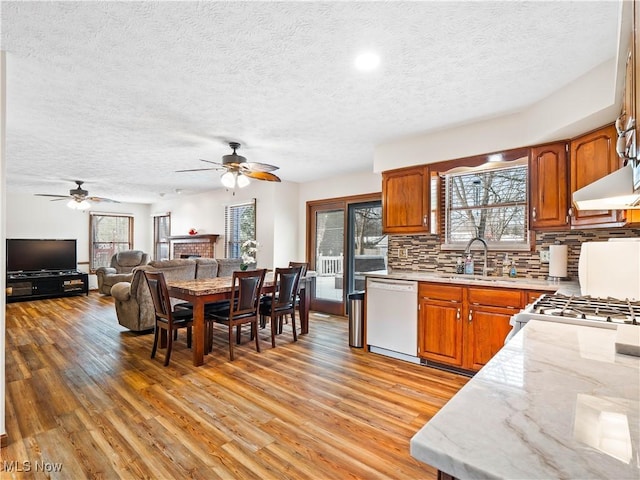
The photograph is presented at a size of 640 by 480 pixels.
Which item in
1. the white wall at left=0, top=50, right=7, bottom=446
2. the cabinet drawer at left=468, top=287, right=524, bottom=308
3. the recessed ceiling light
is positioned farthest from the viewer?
the cabinet drawer at left=468, top=287, right=524, bottom=308

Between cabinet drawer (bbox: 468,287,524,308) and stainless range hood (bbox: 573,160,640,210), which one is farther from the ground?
stainless range hood (bbox: 573,160,640,210)

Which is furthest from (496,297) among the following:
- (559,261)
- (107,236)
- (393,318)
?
(107,236)

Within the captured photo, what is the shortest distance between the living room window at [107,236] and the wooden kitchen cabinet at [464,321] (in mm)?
8780

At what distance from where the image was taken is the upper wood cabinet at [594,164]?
244cm

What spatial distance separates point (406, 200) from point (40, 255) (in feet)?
27.0

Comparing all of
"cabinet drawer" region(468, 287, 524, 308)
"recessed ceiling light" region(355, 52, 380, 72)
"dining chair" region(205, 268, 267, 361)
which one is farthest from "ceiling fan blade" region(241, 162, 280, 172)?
"cabinet drawer" region(468, 287, 524, 308)

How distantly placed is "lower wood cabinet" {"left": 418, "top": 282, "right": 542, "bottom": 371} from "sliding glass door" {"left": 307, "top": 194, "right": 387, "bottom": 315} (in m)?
2.09

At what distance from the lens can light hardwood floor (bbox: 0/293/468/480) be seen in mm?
1919

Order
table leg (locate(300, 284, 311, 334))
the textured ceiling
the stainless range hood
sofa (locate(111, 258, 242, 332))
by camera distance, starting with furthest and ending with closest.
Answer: table leg (locate(300, 284, 311, 334)), sofa (locate(111, 258, 242, 332)), the textured ceiling, the stainless range hood

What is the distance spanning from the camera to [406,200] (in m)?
→ 3.92

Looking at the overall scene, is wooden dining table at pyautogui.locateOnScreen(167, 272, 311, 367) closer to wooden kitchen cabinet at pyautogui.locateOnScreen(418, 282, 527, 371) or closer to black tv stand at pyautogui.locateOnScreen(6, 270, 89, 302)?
wooden kitchen cabinet at pyautogui.locateOnScreen(418, 282, 527, 371)

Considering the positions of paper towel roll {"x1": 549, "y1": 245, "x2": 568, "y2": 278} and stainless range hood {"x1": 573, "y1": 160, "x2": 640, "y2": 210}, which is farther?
paper towel roll {"x1": 549, "y1": 245, "x2": 568, "y2": 278}

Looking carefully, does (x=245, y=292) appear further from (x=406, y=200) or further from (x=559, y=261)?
(x=559, y=261)

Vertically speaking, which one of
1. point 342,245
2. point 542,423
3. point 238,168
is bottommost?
point 542,423
